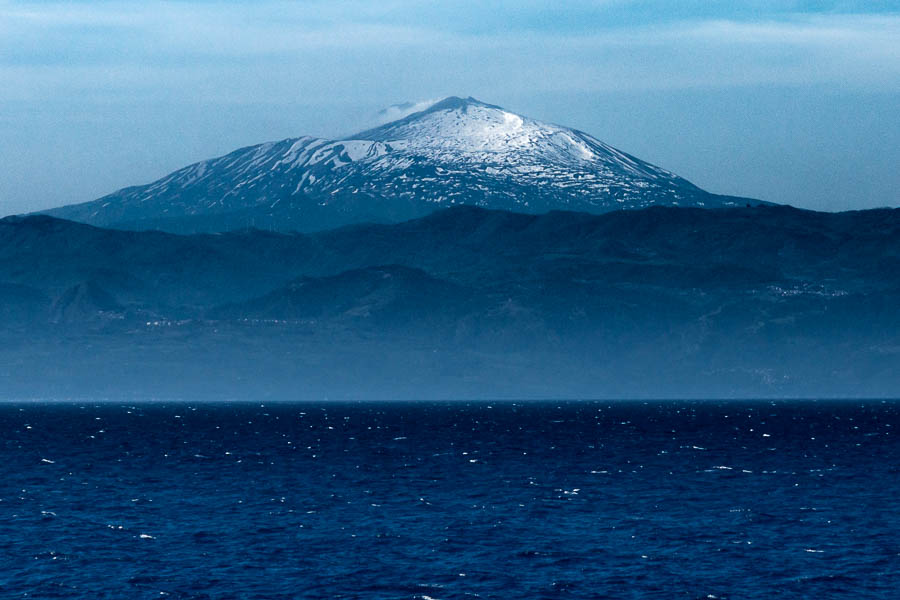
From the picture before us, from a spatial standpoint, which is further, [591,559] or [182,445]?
[182,445]

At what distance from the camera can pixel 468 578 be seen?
68.1m

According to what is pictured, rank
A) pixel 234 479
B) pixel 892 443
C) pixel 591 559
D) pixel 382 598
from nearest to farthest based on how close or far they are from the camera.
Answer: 1. pixel 382 598
2. pixel 591 559
3. pixel 234 479
4. pixel 892 443

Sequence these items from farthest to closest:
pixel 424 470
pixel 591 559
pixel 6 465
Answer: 1. pixel 6 465
2. pixel 424 470
3. pixel 591 559

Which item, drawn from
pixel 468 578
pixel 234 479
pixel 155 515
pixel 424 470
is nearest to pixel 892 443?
pixel 424 470

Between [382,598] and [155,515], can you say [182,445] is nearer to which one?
[155,515]

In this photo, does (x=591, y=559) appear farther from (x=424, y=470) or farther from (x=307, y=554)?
(x=424, y=470)

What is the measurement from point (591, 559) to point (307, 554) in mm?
13874

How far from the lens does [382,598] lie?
63094mm

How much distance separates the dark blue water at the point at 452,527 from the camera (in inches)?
2633

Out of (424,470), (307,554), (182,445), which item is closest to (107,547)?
(307,554)

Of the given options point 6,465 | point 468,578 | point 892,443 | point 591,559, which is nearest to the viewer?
point 468,578

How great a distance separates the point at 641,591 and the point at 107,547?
28.5 m

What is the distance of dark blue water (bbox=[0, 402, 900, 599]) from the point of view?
66.9 m

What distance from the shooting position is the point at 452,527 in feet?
280
